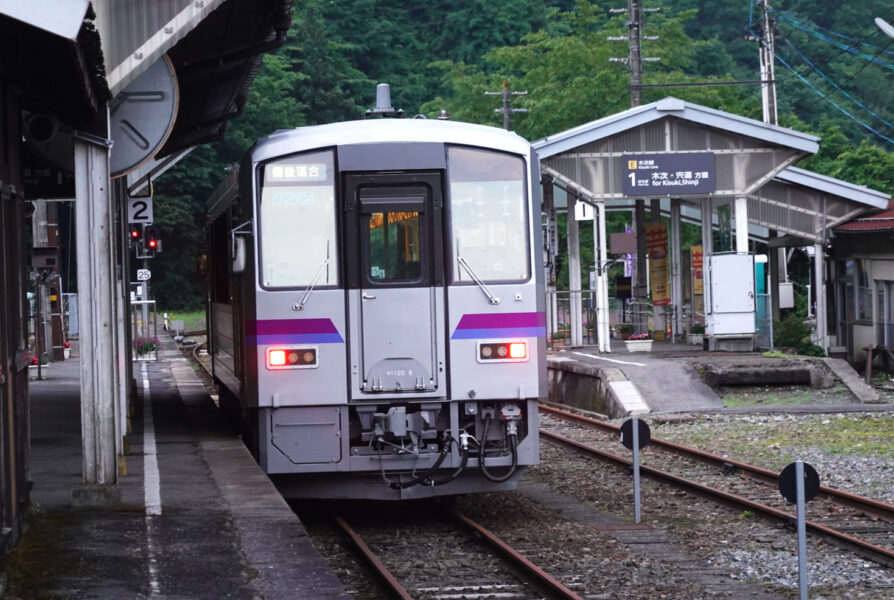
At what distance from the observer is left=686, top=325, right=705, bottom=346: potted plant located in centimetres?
2793

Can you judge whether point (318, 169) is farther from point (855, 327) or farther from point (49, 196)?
point (855, 327)

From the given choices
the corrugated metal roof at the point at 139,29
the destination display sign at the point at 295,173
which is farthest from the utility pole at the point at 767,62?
the corrugated metal roof at the point at 139,29

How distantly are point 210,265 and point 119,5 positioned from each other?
8016 mm

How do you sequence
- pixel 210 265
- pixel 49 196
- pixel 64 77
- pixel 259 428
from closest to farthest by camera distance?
pixel 64 77, pixel 259 428, pixel 49 196, pixel 210 265

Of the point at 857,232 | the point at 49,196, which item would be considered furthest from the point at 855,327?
the point at 49,196

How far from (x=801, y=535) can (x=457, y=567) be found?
8.26 ft

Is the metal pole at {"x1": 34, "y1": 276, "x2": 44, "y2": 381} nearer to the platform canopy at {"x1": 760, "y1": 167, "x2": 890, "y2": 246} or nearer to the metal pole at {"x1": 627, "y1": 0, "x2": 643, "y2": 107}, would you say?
the metal pole at {"x1": 627, "y1": 0, "x2": 643, "y2": 107}

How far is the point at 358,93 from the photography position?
3078 inches

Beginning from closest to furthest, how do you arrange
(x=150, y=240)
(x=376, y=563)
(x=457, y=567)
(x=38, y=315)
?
(x=376, y=563), (x=457, y=567), (x=38, y=315), (x=150, y=240)

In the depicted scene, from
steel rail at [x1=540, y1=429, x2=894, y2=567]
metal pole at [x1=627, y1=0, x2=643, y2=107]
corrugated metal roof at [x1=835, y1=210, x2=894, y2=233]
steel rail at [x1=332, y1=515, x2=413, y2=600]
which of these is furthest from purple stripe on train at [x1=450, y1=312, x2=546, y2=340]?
metal pole at [x1=627, y1=0, x2=643, y2=107]

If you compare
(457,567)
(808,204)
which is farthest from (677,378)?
(457,567)

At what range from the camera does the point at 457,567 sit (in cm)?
995

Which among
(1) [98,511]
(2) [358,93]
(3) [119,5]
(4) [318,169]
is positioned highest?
(2) [358,93]

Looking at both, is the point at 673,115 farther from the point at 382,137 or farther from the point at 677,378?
the point at 382,137
